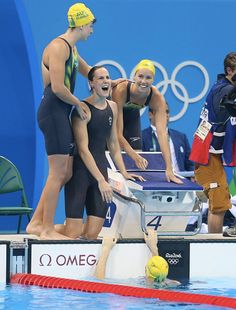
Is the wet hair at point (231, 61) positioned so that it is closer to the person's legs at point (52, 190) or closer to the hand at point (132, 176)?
the hand at point (132, 176)

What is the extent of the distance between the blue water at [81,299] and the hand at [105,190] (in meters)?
0.72

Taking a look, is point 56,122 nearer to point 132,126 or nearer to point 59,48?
point 59,48

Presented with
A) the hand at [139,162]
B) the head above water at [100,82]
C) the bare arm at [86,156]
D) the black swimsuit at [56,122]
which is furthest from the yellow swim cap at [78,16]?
the hand at [139,162]

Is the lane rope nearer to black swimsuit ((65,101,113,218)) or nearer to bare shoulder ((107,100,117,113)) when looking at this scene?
black swimsuit ((65,101,113,218))

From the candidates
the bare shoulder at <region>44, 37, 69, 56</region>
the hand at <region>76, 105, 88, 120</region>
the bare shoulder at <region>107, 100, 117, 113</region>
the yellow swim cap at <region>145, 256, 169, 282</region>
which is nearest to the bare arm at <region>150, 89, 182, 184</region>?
the bare shoulder at <region>107, 100, 117, 113</region>

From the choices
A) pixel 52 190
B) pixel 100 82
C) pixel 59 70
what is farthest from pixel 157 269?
pixel 59 70

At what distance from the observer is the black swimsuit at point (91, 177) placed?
9359 mm

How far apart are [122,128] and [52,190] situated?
1.05 meters

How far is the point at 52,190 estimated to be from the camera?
9258 millimetres

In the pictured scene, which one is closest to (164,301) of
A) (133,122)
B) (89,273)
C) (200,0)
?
A: (89,273)

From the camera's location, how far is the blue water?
8.06 meters

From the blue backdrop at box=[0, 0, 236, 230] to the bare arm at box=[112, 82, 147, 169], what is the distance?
206cm

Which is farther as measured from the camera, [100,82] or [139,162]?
[139,162]

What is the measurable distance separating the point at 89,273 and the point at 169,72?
3.65 m
